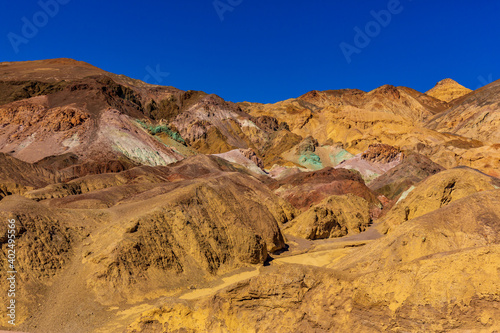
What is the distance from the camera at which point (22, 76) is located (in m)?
93.1

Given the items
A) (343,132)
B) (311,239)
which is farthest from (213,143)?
(311,239)

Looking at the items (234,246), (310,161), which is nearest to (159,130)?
(310,161)

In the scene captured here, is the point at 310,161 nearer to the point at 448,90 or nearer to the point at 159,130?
the point at 159,130

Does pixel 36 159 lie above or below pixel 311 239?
above

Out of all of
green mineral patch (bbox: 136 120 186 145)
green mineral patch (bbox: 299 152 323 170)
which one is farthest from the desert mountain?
green mineral patch (bbox: 299 152 323 170)

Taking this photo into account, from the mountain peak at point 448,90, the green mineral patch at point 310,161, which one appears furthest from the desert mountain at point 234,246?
the mountain peak at point 448,90

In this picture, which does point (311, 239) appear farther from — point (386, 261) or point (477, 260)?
point (477, 260)

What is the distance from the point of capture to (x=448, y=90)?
152375mm

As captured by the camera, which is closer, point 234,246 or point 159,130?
point 234,246

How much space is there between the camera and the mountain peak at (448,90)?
Answer: 149 m

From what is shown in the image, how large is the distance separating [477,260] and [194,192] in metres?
14.4

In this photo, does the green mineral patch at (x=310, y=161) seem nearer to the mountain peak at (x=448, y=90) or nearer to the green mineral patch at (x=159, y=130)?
the green mineral patch at (x=159, y=130)

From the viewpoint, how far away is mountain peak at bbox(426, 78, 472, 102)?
489ft

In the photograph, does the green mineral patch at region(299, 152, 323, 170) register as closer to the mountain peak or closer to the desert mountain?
the desert mountain
